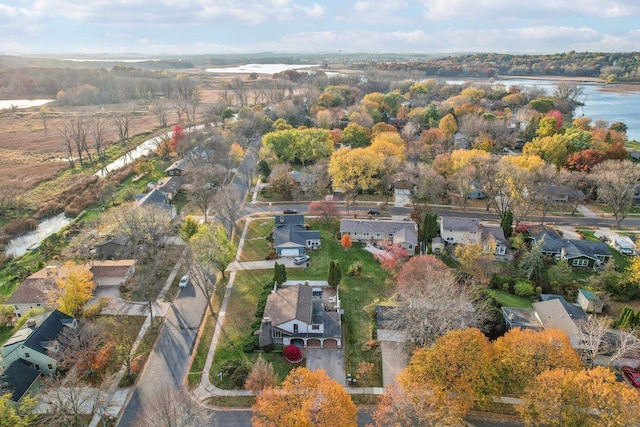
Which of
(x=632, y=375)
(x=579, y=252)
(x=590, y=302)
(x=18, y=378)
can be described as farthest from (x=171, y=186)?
(x=632, y=375)

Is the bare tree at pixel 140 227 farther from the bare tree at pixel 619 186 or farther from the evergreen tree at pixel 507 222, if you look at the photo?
the bare tree at pixel 619 186

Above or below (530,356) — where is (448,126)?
above

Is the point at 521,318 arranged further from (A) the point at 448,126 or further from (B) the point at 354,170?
(A) the point at 448,126

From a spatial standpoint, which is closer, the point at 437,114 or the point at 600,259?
the point at 600,259

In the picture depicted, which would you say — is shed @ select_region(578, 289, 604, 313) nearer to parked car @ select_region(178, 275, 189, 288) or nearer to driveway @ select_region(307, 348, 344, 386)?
driveway @ select_region(307, 348, 344, 386)

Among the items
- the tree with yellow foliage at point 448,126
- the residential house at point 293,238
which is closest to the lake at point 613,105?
the tree with yellow foliage at point 448,126

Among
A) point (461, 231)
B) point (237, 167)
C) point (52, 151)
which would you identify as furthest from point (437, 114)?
point (52, 151)

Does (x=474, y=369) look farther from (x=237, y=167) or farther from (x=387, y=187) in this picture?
(x=237, y=167)
